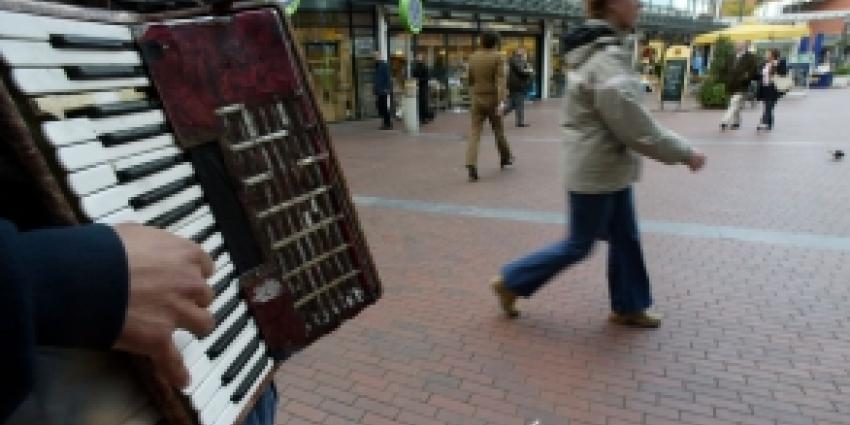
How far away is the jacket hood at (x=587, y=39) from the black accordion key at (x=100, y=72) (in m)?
2.44

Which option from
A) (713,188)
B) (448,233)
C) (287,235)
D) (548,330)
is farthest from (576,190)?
(713,188)

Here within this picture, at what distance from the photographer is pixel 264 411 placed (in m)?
1.37

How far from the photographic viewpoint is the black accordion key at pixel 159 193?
974mm

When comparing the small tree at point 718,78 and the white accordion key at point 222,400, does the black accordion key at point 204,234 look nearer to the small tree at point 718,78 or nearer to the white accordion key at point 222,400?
the white accordion key at point 222,400

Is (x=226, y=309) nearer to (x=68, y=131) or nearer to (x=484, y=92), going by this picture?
(x=68, y=131)

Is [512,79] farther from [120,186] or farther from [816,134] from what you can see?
[120,186]

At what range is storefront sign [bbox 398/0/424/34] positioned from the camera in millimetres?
11641

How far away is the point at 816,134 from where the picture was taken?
37.0 feet

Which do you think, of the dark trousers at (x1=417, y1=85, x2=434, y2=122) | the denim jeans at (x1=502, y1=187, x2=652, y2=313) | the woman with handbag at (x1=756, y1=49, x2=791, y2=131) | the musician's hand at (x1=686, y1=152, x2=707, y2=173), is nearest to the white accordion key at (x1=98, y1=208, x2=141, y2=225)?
the denim jeans at (x1=502, y1=187, x2=652, y2=313)

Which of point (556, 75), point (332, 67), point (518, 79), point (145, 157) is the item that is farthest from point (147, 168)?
point (556, 75)

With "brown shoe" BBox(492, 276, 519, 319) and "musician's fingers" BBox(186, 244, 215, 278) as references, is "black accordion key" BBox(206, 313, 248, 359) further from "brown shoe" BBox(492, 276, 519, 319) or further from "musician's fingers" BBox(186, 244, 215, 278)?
"brown shoe" BBox(492, 276, 519, 319)

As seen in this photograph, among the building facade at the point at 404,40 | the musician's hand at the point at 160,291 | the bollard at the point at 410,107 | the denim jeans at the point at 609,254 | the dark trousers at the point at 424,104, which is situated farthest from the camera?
the dark trousers at the point at 424,104

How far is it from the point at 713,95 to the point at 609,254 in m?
15.1

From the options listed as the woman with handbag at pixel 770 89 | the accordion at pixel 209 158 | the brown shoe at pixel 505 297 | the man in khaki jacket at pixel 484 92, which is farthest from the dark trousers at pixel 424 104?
the accordion at pixel 209 158
